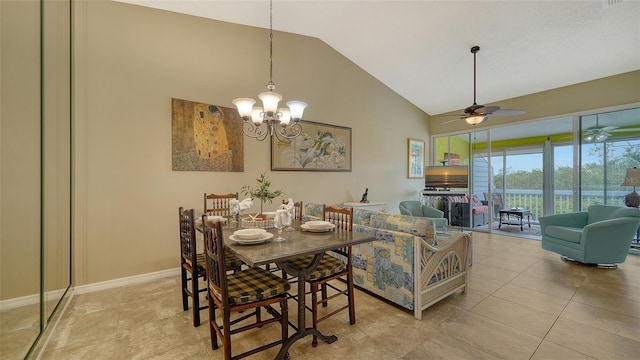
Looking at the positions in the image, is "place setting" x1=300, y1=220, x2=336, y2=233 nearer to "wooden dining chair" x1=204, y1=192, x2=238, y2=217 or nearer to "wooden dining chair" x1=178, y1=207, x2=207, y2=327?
"wooden dining chair" x1=178, y1=207, x2=207, y2=327

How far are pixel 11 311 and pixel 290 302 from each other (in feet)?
6.76

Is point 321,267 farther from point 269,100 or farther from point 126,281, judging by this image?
point 126,281

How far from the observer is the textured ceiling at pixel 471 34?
343cm

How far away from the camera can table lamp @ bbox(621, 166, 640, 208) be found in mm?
3998

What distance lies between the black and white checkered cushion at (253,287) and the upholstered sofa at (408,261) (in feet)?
3.80

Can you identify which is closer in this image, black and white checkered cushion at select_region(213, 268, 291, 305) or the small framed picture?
black and white checkered cushion at select_region(213, 268, 291, 305)

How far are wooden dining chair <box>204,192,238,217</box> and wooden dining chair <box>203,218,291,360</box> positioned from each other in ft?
5.09

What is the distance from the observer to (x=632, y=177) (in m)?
4.04

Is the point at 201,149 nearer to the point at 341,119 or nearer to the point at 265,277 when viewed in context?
the point at 265,277

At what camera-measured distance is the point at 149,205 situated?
10.7 ft

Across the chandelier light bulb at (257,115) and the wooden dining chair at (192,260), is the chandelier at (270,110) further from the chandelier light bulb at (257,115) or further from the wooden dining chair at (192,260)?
the wooden dining chair at (192,260)

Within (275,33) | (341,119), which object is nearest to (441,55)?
(341,119)

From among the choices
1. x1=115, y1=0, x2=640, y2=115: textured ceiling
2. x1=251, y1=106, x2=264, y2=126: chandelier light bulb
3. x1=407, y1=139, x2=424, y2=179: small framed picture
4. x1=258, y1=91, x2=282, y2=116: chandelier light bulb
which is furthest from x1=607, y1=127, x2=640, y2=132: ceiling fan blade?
x1=251, y1=106, x2=264, y2=126: chandelier light bulb

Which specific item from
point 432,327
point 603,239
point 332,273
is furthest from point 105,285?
point 603,239
